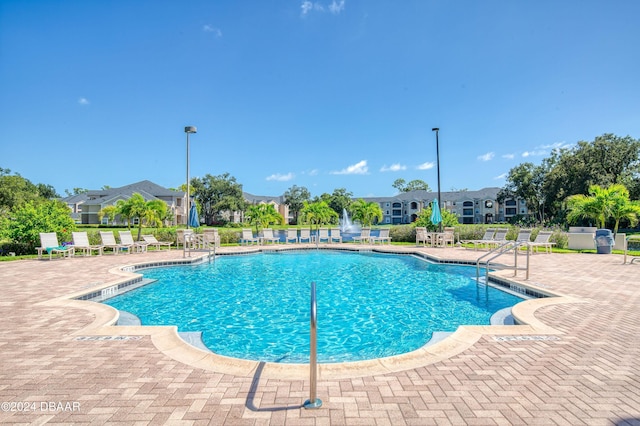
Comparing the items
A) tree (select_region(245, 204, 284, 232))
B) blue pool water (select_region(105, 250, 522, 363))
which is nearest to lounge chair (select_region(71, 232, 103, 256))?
blue pool water (select_region(105, 250, 522, 363))

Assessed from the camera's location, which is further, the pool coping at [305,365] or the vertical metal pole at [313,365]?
the pool coping at [305,365]

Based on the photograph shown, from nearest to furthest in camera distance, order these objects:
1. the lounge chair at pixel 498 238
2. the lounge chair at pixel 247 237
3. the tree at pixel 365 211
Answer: the lounge chair at pixel 498 238 → the lounge chair at pixel 247 237 → the tree at pixel 365 211

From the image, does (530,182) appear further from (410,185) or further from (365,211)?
(410,185)

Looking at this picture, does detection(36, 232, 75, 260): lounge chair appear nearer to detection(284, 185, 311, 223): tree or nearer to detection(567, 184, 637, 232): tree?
detection(567, 184, 637, 232): tree

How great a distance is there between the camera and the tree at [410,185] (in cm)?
9706

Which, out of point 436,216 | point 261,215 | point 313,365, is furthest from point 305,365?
point 261,215

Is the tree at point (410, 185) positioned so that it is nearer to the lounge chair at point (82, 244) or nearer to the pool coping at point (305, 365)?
the lounge chair at point (82, 244)

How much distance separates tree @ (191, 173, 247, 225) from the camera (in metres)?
57.2

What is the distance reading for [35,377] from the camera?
2959 millimetres

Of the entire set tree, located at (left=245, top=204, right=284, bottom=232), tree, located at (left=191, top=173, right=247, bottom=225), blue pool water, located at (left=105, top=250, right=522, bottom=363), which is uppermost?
tree, located at (left=191, top=173, right=247, bottom=225)

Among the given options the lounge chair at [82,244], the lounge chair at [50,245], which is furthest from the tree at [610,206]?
the lounge chair at [50,245]

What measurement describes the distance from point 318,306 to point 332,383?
4.23 m

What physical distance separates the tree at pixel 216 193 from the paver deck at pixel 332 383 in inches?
2129

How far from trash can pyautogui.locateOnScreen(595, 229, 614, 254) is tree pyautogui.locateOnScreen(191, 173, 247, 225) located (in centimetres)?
5029
